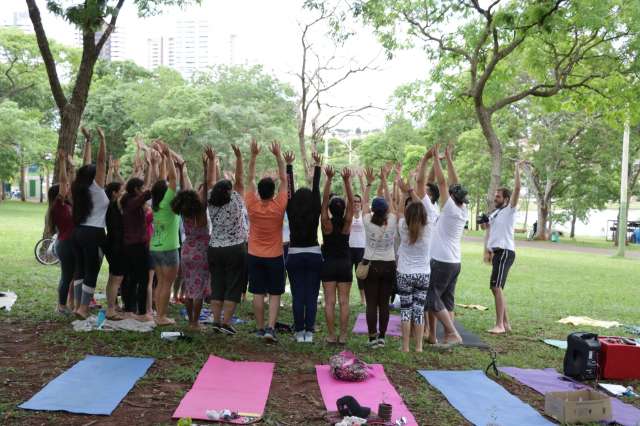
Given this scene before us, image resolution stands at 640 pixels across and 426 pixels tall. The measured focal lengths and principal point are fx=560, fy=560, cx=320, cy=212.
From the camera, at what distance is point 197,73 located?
35.1 m

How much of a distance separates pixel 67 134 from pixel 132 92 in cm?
2523

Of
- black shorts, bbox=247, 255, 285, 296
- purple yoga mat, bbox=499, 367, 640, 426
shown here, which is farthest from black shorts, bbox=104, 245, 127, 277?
purple yoga mat, bbox=499, 367, 640, 426

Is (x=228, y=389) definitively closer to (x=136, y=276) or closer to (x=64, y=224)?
(x=136, y=276)

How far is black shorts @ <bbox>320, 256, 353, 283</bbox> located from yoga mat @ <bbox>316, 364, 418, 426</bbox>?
107 cm

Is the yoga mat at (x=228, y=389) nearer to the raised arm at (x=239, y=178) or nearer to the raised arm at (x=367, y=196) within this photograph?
the raised arm at (x=239, y=178)

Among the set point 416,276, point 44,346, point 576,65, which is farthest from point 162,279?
point 576,65

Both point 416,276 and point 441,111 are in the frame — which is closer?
point 416,276

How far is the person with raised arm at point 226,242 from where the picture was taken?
601 cm

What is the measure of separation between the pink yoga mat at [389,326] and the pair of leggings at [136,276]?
2679 mm

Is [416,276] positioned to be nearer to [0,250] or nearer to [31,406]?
[31,406]

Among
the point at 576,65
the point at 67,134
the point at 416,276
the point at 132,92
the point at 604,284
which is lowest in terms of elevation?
the point at 604,284

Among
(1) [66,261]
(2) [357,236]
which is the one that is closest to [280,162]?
(2) [357,236]

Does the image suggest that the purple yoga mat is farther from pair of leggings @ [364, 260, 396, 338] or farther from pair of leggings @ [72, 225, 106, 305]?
pair of leggings @ [72, 225, 106, 305]

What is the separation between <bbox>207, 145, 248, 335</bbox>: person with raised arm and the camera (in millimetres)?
6008
